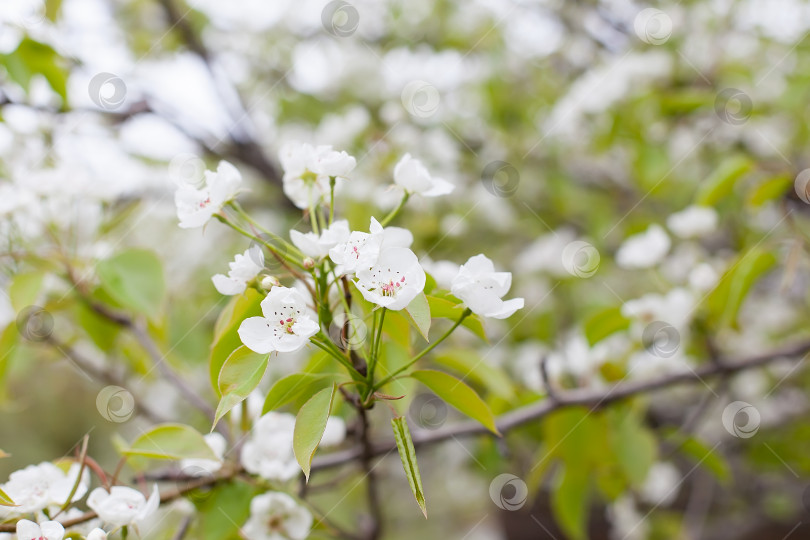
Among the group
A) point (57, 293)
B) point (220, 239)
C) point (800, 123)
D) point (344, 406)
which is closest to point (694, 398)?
point (800, 123)

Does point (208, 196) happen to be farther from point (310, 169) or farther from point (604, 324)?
point (604, 324)

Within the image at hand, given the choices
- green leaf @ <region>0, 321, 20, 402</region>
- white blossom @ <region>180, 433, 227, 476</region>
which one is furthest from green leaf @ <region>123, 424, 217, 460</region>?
green leaf @ <region>0, 321, 20, 402</region>

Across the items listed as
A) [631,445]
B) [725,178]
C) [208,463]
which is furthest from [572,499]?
[208,463]

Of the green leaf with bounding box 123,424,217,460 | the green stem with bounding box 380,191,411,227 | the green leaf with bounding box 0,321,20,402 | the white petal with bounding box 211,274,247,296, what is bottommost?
the green leaf with bounding box 0,321,20,402

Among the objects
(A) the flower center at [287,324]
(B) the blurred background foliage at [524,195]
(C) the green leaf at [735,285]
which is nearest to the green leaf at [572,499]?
(B) the blurred background foliage at [524,195]

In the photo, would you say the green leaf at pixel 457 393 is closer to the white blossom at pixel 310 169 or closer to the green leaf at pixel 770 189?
the white blossom at pixel 310 169

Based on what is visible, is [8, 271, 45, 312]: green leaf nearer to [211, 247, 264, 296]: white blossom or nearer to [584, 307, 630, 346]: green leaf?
[211, 247, 264, 296]: white blossom
